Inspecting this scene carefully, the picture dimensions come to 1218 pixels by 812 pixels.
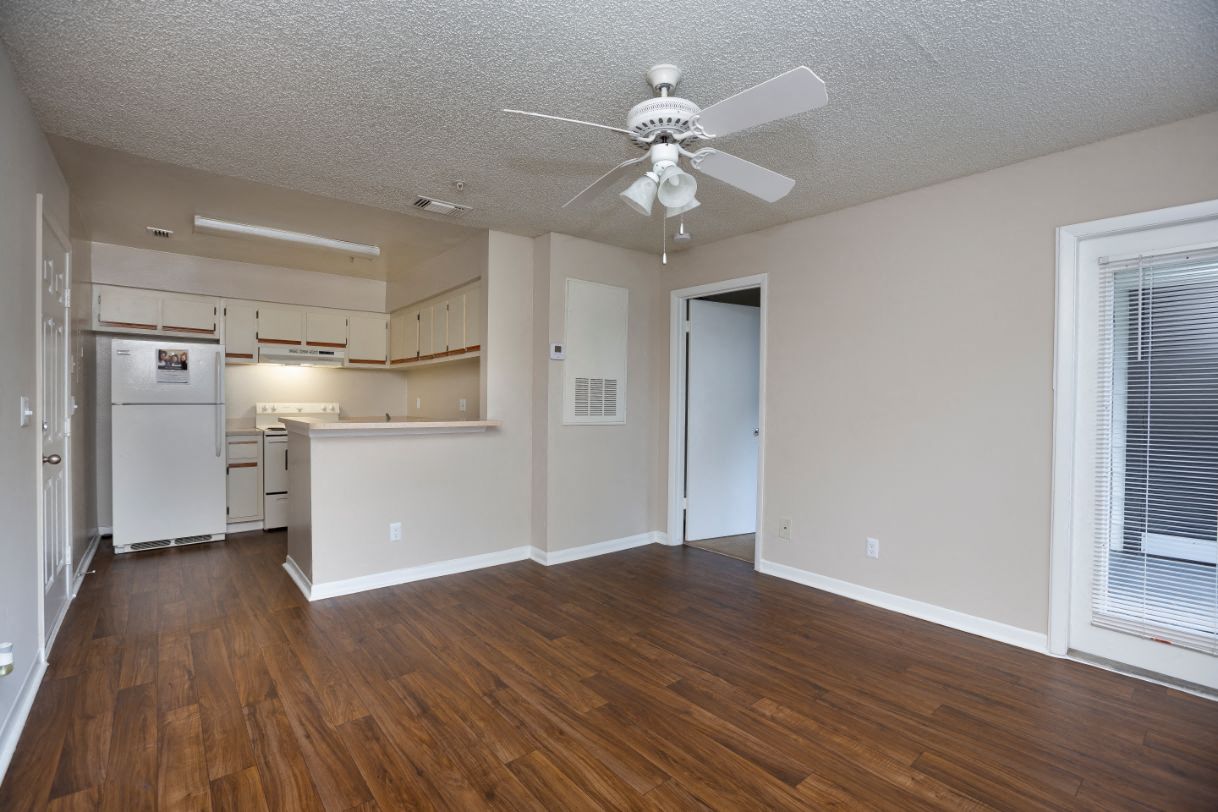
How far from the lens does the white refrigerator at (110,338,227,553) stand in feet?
14.4

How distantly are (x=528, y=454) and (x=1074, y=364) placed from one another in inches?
129

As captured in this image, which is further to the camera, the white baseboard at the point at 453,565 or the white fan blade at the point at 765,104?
the white baseboard at the point at 453,565

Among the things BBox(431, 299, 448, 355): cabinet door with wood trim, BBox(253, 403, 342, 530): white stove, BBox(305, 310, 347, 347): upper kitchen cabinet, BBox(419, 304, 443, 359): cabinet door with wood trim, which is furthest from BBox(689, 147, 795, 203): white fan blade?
BBox(305, 310, 347, 347): upper kitchen cabinet

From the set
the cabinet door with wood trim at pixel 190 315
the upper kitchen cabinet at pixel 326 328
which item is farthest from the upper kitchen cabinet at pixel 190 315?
the upper kitchen cabinet at pixel 326 328

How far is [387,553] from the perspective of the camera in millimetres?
3691

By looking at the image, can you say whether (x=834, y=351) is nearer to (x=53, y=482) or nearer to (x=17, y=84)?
(x=17, y=84)

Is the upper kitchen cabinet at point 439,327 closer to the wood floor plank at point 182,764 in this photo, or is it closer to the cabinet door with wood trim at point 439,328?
the cabinet door with wood trim at point 439,328

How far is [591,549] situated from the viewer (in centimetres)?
439

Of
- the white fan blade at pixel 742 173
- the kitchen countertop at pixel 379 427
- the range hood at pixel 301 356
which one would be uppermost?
the white fan blade at pixel 742 173

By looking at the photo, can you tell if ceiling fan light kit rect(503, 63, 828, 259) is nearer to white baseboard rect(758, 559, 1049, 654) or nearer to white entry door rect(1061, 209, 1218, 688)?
white entry door rect(1061, 209, 1218, 688)

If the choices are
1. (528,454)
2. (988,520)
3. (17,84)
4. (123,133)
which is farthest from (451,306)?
(988,520)

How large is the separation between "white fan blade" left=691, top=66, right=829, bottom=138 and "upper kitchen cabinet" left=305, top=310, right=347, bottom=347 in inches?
187

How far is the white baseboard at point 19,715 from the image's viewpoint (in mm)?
1869

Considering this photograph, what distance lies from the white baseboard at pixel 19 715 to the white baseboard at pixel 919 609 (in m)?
3.64
